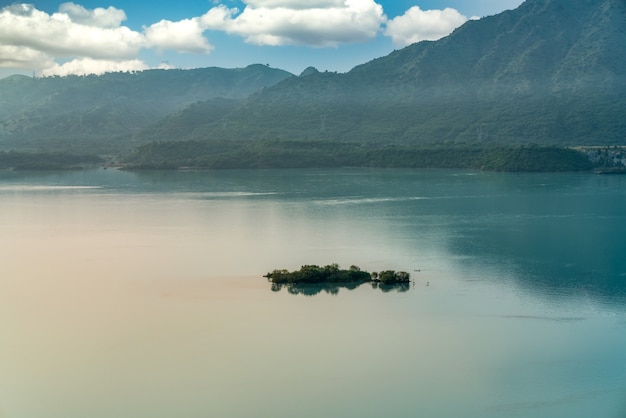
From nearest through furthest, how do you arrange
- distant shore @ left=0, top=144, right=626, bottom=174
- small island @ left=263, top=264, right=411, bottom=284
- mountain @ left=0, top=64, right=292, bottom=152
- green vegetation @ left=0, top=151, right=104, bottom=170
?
1. small island @ left=263, top=264, right=411, bottom=284
2. distant shore @ left=0, top=144, right=626, bottom=174
3. green vegetation @ left=0, top=151, right=104, bottom=170
4. mountain @ left=0, top=64, right=292, bottom=152

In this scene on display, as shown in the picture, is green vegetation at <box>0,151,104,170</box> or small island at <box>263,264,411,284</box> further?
green vegetation at <box>0,151,104,170</box>

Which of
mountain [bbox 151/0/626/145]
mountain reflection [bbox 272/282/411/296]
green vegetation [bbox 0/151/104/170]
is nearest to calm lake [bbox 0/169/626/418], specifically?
mountain reflection [bbox 272/282/411/296]

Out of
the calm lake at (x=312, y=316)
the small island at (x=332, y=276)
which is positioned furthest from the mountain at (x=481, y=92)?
the small island at (x=332, y=276)

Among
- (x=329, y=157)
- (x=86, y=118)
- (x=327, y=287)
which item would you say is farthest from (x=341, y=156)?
(x=86, y=118)

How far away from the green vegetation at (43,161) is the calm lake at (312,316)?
151 feet

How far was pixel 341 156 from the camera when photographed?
83938 mm

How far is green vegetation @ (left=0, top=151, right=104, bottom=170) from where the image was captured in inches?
3359

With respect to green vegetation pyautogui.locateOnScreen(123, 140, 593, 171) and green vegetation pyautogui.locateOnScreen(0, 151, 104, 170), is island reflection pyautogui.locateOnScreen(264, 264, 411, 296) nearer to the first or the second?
green vegetation pyautogui.locateOnScreen(123, 140, 593, 171)

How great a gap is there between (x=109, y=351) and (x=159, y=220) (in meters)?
21.3

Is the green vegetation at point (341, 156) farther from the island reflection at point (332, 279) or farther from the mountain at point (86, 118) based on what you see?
the island reflection at point (332, 279)

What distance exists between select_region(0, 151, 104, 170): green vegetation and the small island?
66163 mm

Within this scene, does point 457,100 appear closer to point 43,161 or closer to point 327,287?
point 43,161

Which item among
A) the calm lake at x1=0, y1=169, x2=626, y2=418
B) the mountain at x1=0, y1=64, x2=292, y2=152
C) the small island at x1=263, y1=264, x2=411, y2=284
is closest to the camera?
the calm lake at x1=0, y1=169, x2=626, y2=418

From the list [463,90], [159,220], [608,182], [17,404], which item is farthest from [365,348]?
[463,90]
